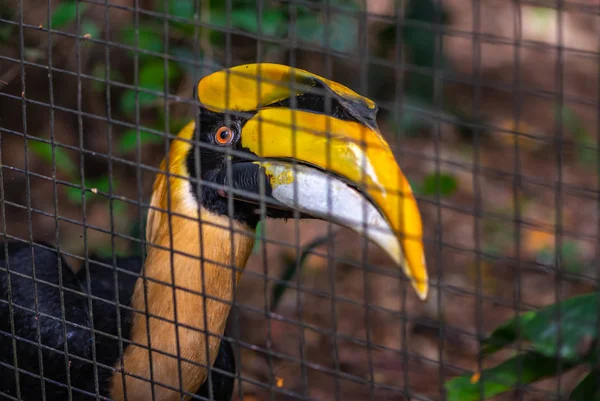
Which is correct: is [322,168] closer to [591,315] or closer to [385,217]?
[385,217]

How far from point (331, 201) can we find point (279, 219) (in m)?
1.55

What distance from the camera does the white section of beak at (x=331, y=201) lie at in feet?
4.09

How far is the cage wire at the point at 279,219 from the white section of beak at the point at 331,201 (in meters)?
0.01

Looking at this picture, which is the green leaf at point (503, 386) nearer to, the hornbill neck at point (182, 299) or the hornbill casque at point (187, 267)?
the hornbill casque at point (187, 267)

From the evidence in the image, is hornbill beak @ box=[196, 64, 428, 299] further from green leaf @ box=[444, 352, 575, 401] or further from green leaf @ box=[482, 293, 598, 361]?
green leaf @ box=[444, 352, 575, 401]

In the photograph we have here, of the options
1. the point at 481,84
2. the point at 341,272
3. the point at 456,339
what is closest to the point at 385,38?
the point at 341,272

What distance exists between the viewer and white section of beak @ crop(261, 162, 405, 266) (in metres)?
1.25

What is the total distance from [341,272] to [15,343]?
1609 millimetres

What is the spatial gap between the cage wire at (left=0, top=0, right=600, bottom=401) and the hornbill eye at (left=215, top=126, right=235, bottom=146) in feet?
0.08

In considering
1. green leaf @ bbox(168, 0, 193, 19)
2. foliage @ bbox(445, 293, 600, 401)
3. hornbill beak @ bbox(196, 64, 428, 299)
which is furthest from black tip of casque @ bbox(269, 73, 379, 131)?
green leaf @ bbox(168, 0, 193, 19)

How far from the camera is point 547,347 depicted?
1162 millimetres

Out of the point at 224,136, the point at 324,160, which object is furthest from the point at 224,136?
the point at 324,160

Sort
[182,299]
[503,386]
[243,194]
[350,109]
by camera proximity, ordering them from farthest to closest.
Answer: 1. [182,299]
2. [350,109]
3. [503,386]
4. [243,194]

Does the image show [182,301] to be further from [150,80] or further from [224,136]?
[150,80]
